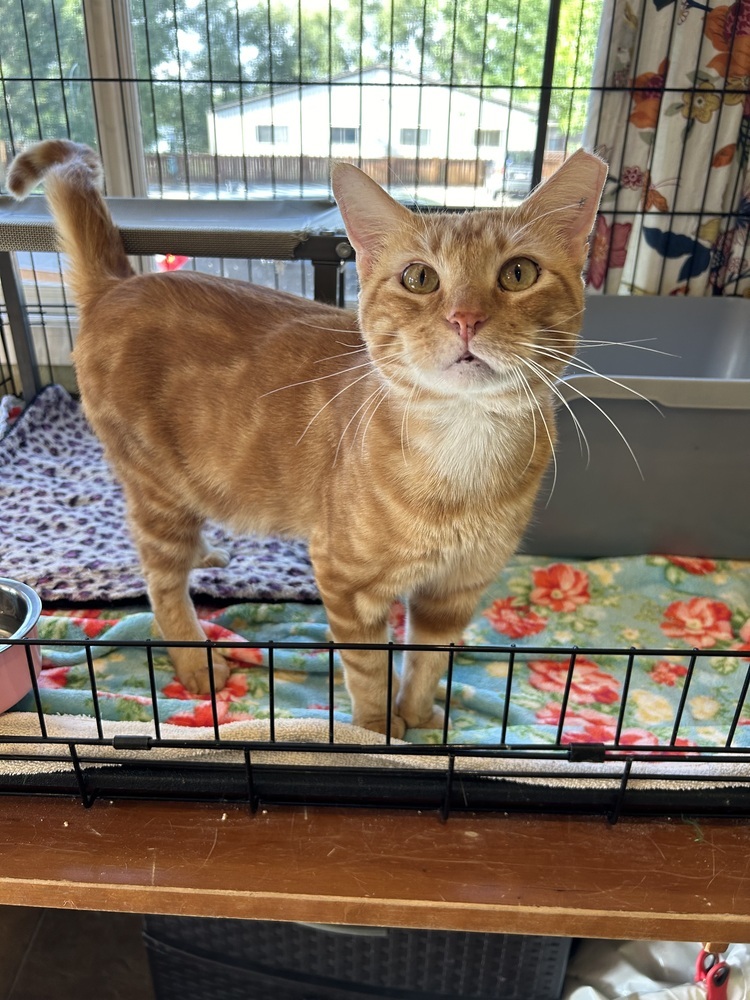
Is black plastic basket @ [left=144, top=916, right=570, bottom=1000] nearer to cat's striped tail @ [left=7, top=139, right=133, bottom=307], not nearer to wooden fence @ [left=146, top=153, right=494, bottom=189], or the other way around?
cat's striped tail @ [left=7, top=139, right=133, bottom=307]

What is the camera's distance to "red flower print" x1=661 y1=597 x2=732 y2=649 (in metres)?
1.49

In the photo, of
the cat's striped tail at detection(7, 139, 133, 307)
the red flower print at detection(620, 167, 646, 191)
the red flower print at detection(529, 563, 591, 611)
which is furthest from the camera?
the red flower print at detection(620, 167, 646, 191)

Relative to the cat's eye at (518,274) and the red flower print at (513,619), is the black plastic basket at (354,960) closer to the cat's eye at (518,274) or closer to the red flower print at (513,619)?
the red flower print at (513,619)

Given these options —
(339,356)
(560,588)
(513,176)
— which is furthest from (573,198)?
(513,176)

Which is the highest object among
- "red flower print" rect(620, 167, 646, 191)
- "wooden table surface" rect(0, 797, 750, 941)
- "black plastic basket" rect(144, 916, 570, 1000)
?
"red flower print" rect(620, 167, 646, 191)

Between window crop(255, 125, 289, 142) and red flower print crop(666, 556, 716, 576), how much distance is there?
1639 mm

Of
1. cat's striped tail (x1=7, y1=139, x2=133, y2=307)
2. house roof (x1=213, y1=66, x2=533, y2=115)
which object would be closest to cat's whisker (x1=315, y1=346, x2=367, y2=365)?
cat's striped tail (x1=7, y1=139, x2=133, y2=307)

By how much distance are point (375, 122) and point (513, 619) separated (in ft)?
5.08

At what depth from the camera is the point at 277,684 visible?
133 centimetres

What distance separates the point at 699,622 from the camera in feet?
5.01

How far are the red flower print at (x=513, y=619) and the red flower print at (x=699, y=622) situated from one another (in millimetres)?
241

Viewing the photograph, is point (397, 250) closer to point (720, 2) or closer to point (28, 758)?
point (28, 758)

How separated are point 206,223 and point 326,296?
1.30ft

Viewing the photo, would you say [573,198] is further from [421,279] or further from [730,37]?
[730,37]
